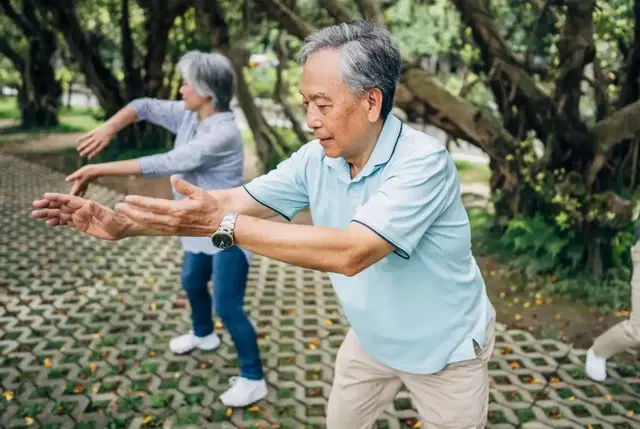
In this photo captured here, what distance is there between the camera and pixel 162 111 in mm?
3539

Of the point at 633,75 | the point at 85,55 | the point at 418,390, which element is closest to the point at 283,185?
the point at 418,390

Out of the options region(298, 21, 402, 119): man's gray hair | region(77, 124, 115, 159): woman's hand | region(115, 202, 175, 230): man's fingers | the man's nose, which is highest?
region(298, 21, 402, 119): man's gray hair

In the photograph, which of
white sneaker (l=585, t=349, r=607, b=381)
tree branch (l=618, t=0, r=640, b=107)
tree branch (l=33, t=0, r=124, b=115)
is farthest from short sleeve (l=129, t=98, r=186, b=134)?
tree branch (l=33, t=0, r=124, b=115)

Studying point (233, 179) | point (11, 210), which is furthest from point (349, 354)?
point (11, 210)

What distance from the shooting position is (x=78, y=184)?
8.65 ft

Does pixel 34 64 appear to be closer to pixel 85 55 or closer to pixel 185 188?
pixel 85 55

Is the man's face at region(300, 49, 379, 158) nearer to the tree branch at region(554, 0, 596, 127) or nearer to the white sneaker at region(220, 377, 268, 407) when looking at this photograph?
the white sneaker at region(220, 377, 268, 407)

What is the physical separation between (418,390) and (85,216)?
1278 millimetres

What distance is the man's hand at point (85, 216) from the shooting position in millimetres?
1750

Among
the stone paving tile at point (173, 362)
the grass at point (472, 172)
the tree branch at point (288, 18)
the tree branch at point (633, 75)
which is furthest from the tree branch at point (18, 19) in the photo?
the tree branch at point (633, 75)

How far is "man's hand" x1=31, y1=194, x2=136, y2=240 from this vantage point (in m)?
1.75

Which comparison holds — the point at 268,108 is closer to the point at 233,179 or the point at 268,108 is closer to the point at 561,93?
the point at 561,93

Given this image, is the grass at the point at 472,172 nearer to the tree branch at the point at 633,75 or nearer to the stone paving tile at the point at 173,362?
the tree branch at the point at 633,75

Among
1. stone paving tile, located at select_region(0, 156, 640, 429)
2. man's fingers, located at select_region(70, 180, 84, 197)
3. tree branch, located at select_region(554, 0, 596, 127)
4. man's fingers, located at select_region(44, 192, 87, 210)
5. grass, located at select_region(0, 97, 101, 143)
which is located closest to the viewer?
man's fingers, located at select_region(44, 192, 87, 210)
